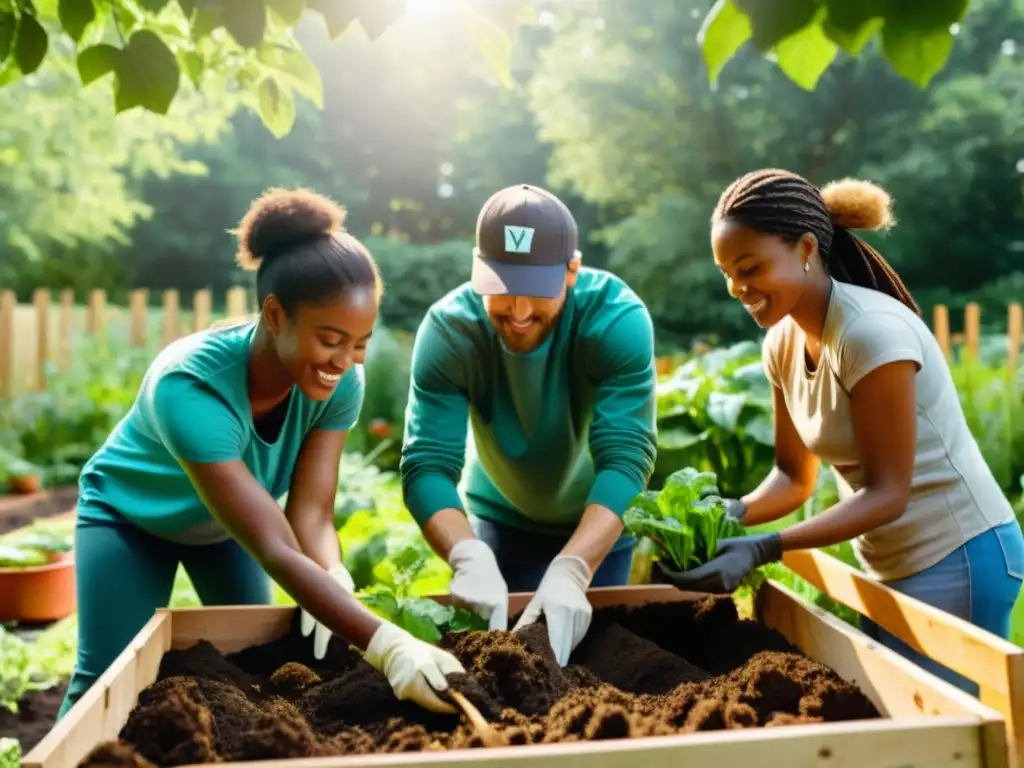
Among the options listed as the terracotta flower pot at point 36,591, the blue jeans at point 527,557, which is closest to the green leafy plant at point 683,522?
the blue jeans at point 527,557

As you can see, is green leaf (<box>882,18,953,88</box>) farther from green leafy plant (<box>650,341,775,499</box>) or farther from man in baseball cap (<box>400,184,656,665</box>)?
green leafy plant (<box>650,341,775,499</box>)

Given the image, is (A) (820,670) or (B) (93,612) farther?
(B) (93,612)

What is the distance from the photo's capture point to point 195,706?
159 cm

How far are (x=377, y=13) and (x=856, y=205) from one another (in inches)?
48.8

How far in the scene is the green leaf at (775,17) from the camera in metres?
1.22

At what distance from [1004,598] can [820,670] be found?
0.45m

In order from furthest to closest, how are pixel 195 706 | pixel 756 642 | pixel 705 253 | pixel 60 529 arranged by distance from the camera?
1. pixel 705 253
2. pixel 60 529
3. pixel 756 642
4. pixel 195 706

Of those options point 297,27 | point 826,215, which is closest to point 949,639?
point 826,215

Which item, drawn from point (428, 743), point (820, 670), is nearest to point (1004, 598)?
point (820, 670)

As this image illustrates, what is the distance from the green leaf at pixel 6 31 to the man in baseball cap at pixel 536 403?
105 cm

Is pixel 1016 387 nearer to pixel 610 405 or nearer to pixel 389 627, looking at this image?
pixel 610 405

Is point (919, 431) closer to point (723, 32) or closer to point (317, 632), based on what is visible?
point (723, 32)

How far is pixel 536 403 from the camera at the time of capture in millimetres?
2484

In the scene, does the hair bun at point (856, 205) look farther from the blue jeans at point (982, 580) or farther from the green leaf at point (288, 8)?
the green leaf at point (288, 8)
